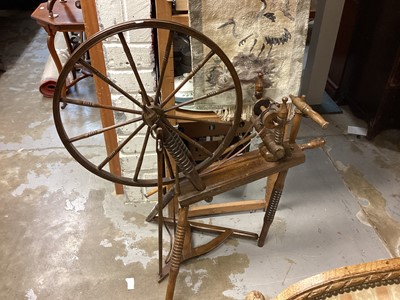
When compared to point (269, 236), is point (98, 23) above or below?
above

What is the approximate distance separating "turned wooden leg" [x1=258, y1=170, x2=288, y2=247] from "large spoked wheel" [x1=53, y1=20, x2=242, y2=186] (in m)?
0.27

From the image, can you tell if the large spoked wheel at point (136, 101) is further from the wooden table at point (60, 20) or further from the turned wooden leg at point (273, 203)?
the wooden table at point (60, 20)

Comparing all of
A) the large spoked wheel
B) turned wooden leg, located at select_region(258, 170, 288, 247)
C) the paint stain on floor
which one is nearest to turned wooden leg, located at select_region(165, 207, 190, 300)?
the large spoked wheel

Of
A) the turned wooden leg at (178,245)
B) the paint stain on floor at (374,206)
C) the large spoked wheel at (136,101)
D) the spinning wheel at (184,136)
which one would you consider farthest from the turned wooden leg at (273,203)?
the paint stain on floor at (374,206)

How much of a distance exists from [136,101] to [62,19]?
1.48 meters

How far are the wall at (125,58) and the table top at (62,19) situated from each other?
2.85ft

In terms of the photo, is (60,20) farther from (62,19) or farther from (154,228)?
(154,228)

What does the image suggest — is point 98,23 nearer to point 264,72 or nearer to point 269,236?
point 264,72

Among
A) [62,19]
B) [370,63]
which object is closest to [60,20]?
[62,19]

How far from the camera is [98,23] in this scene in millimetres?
1377

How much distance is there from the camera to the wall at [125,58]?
4.38ft

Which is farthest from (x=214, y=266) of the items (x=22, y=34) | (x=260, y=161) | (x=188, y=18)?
(x=22, y=34)

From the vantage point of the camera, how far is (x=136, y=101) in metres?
1.03

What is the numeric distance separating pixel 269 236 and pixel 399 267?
2.90ft
